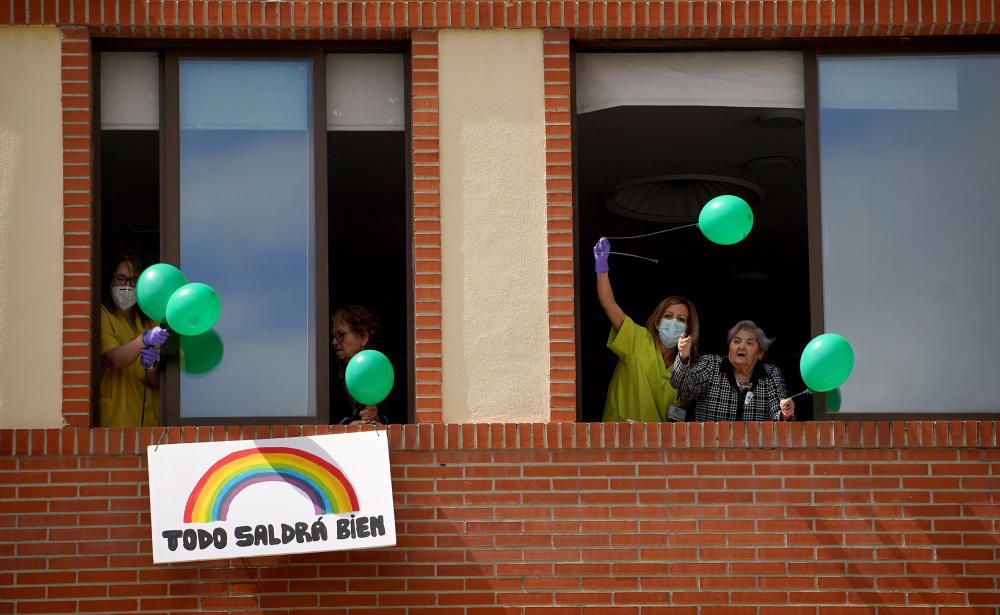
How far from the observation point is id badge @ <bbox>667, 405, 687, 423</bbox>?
8.66m

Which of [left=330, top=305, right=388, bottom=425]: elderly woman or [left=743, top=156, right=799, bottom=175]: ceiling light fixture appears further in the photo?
[left=743, top=156, right=799, bottom=175]: ceiling light fixture

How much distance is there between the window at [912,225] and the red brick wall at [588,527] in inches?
19.9

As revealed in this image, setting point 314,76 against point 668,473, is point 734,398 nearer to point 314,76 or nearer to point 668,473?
point 668,473

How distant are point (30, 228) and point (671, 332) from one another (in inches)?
140

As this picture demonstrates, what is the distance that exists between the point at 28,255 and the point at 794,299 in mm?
9963

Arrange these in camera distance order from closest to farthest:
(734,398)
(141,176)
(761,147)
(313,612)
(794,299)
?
1. (313,612)
2. (734,398)
3. (141,176)
4. (761,147)
5. (794,299)

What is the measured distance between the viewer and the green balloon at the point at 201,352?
8492 mm

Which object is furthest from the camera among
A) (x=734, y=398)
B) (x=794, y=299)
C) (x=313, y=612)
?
(x=794, y=299)

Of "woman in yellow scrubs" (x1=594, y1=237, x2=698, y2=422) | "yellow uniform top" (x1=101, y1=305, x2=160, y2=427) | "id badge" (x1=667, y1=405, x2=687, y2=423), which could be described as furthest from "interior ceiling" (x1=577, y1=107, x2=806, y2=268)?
"yellow uniform top" (x1=101, y1=305, x2=160, y2=427)

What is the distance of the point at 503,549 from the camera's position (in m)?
8.13

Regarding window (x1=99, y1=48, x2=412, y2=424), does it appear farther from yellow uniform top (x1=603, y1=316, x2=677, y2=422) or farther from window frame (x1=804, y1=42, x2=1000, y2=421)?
window frame (x1=804, y1=42, x2=1000, y2=421)

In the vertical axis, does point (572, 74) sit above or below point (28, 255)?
above

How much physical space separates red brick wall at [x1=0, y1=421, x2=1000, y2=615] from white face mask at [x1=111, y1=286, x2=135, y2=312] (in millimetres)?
868

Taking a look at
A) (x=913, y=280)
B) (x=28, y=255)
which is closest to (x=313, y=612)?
(x=28, y=255)
